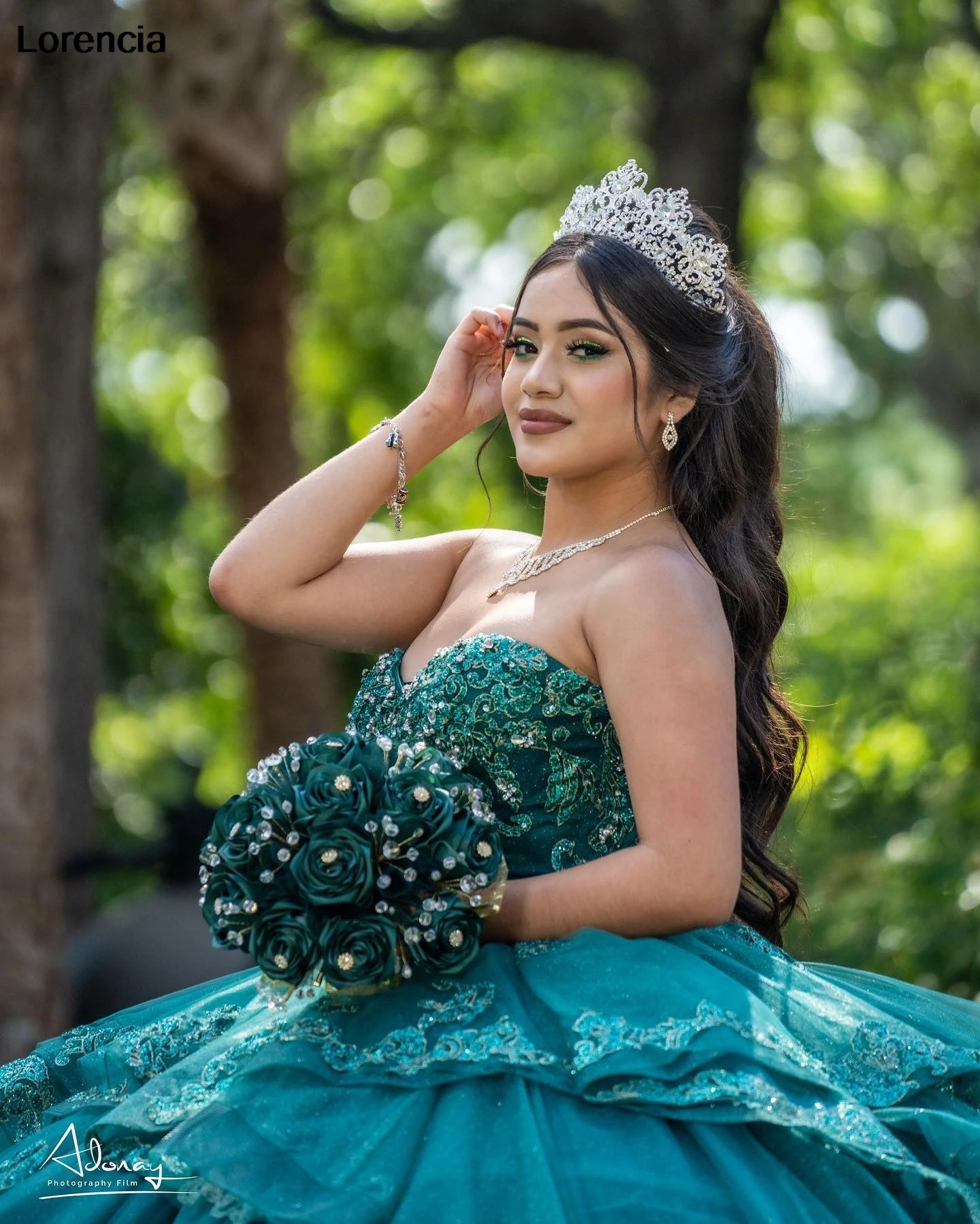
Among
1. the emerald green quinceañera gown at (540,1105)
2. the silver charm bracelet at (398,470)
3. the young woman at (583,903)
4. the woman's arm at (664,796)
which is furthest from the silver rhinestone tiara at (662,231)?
the emerald green quinceañera gown at (540,1105)

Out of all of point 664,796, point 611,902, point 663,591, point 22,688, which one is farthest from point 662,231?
point 22,688

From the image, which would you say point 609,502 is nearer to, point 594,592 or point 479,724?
point 594,592

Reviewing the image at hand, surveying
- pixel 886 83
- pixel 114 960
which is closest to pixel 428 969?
pixel 114 960

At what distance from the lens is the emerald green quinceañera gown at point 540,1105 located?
84.2 inches

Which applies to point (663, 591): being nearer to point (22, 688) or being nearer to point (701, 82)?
point (22, 688)

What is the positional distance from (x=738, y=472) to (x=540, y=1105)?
1374 millimetres

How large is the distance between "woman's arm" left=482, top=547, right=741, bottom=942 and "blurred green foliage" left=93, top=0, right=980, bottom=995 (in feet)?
4.40

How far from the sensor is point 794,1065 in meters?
2.27

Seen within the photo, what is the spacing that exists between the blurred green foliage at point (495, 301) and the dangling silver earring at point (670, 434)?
934 millimetres

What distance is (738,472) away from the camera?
3.07 metres

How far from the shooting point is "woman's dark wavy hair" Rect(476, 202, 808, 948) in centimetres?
296

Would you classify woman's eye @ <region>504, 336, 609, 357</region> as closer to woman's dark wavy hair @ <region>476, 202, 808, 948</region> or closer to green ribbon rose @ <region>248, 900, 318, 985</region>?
woman's dark wavy hair @ <region>476, 202, 808, 948</region>

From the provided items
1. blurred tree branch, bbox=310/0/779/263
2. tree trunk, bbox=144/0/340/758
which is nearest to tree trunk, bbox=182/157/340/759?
tree trunk, bbox=144/0/340/758

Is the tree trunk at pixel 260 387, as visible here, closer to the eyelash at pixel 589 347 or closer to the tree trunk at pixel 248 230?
the tree trunk at pixel 248 230
